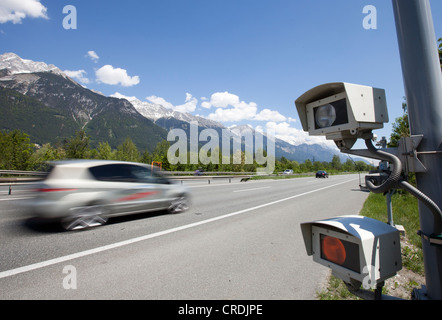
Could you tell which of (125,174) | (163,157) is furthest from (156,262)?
(163,157)

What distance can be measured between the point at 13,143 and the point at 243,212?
45.2 meters

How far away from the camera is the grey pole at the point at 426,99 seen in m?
1.38

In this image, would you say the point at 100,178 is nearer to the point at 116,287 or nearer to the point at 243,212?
the point at 116,287

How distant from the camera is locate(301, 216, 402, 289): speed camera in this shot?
1339 mm

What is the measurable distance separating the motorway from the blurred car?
39cm

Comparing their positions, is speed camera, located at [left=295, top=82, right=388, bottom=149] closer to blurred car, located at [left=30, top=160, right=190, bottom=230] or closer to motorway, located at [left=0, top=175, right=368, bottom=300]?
motorway, located at [left=0, top=175, right=368, bottom=300]

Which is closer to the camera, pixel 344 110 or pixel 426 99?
pixel 426 99

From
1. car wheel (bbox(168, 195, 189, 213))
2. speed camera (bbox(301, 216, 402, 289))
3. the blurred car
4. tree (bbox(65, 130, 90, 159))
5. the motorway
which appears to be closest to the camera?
speed camera (bbox(301, 216, 402, 289))

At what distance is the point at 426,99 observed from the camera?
1.44 m

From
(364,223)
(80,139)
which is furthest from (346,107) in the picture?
(80,139)

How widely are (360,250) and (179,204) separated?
656 cm

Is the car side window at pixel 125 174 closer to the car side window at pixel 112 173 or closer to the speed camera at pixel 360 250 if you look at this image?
the car side window at pixel 112 173

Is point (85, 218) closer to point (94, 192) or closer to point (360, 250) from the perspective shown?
point (94, 192)

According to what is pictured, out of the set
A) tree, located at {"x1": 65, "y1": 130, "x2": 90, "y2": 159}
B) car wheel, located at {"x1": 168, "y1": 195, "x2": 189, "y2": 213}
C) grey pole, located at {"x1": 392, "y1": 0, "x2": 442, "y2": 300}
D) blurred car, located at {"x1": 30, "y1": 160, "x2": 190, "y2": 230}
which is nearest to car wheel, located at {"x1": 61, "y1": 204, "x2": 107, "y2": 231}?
blurred car, located at {"x1": 30, "y1": 160, "x2": 190, "y2": 230}
